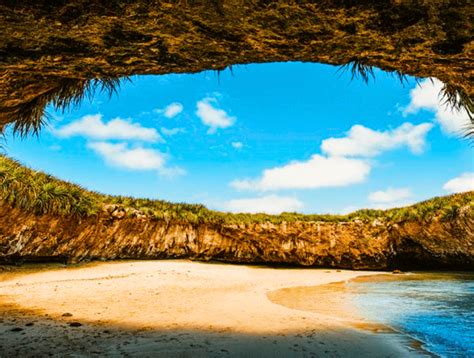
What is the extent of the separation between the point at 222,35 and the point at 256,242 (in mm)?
7909

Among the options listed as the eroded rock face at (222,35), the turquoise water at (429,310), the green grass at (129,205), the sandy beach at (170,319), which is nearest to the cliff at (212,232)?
the green grass at (129,205)

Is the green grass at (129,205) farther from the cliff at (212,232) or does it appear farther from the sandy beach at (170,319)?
the sandy beach at (170,319)

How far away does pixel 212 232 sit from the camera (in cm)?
936

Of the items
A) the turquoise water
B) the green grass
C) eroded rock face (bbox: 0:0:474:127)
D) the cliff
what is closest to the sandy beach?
the turquoise water

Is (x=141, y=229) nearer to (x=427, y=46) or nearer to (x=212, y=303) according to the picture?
(x=212, y=303)

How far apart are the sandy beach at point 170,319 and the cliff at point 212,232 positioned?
0.78 metres

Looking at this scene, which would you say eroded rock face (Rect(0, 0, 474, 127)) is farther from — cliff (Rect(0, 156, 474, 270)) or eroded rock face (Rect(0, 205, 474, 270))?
eroded rock face (Rect(0, 205, 474, 270))

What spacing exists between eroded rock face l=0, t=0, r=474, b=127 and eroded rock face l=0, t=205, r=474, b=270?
4369mm

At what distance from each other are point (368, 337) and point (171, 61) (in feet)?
10.1

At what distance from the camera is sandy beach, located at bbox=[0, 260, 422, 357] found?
2.54m

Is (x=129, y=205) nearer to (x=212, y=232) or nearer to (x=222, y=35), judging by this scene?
(x=212, y=232)

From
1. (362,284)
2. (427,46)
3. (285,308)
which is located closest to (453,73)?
(427,46)

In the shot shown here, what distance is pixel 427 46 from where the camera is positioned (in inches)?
97.4

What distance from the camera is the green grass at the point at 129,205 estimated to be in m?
6.15
